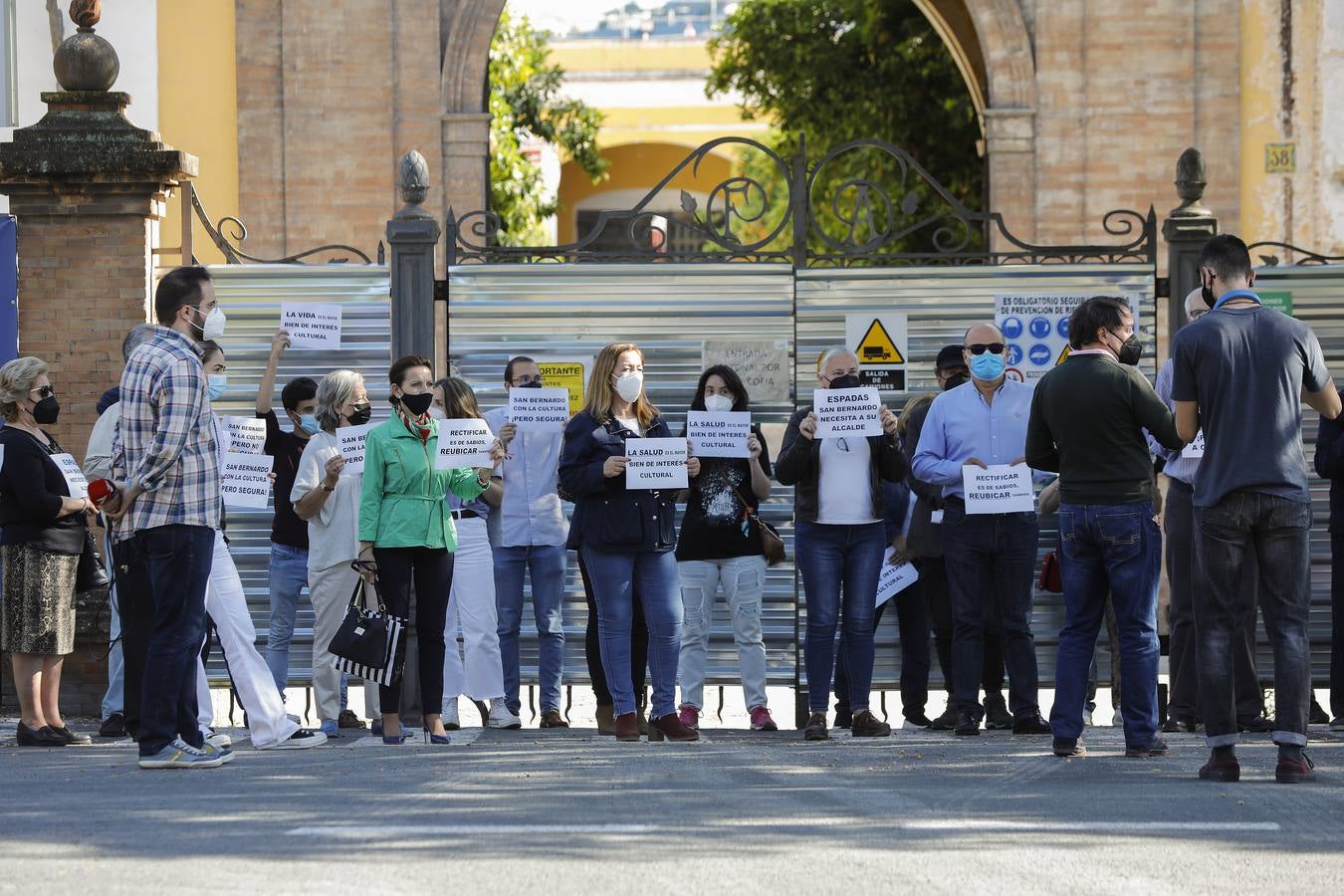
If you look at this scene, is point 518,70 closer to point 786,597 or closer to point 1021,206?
point 1021,206

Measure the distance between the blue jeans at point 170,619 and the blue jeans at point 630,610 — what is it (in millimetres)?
2130

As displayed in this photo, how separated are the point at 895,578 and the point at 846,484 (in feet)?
2.70

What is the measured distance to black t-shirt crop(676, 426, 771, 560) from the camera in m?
11.5

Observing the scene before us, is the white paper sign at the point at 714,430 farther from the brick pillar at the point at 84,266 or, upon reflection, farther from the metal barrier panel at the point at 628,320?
the brick pillar at the point at 84,266

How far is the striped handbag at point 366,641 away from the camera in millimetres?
10578

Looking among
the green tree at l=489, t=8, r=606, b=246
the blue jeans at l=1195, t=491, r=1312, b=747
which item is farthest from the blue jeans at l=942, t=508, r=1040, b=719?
the green tree at l=489, t=8, r=606, b=246

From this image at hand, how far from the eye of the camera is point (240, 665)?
416 inches

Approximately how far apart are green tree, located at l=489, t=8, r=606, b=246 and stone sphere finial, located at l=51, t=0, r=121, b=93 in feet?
60.5

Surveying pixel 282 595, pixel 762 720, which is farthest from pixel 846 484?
pixel 282 595

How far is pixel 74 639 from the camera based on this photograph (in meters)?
12.2

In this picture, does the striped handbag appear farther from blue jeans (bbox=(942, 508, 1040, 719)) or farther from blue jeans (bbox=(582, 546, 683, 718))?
blue jeans (bbox=(942, 508, 1040, 719))

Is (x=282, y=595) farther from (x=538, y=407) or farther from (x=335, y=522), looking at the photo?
(x=538, y=407)

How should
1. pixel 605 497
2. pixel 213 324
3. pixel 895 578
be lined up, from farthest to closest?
1. pixel 895 578
2. pixel 605 497
3. pixel 213 324

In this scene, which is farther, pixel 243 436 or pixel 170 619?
pixel 243 436
